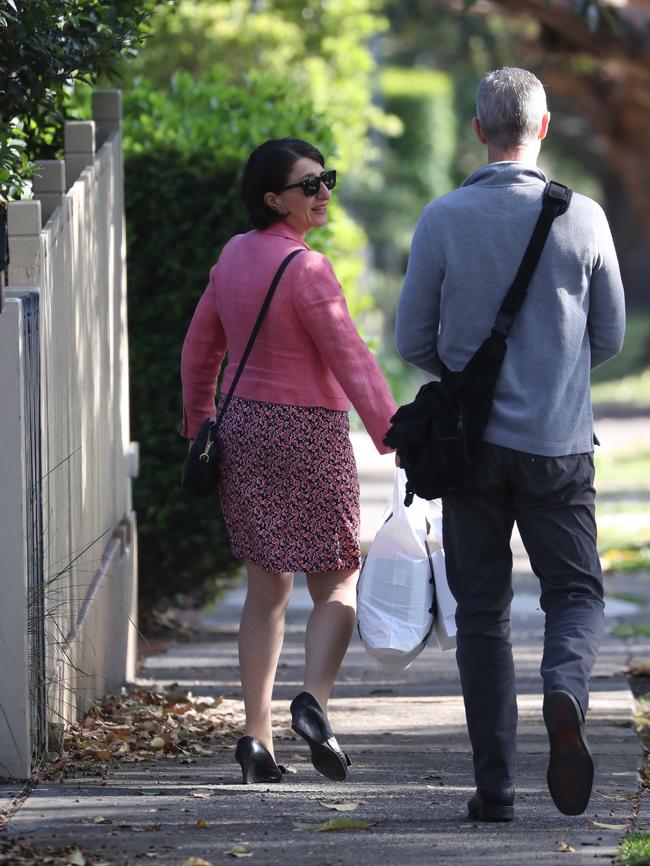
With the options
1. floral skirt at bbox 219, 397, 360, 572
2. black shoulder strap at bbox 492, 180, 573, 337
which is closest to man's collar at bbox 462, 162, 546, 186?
black shoulder strap at bbox 492, 180, 573, 337

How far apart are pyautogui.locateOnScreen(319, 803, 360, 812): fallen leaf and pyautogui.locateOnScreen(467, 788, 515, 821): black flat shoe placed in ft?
1.14

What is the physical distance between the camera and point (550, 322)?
13.6 feet

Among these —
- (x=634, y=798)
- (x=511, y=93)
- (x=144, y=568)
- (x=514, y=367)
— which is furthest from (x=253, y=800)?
(x=144, y=568)

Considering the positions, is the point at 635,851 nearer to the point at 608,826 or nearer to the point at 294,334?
the point at 608,826

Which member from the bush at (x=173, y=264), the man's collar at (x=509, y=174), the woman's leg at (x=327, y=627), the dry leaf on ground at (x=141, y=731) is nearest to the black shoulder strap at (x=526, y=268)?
the man's collar at (x=509, y=174)

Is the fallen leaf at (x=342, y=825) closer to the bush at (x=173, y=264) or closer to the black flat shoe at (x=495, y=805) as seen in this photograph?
the black flat shoe at (x=495, y=805)

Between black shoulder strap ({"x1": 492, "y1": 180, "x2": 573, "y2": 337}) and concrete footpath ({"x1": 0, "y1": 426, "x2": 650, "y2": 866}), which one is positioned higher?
black shoulder strap ({"x1": 492, "y1": 180, "x2": 573, "y2": 337})

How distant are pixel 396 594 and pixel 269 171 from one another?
4.24 feet

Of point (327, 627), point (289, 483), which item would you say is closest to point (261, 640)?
point (327, 627)

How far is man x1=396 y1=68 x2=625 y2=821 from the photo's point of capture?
4.12 m

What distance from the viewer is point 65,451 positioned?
5.09 metres

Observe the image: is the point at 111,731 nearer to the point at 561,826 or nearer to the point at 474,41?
the point at 561,826

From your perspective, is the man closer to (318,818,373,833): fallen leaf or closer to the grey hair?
the grey hair

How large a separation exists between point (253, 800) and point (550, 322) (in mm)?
1547
